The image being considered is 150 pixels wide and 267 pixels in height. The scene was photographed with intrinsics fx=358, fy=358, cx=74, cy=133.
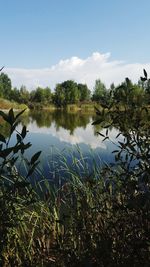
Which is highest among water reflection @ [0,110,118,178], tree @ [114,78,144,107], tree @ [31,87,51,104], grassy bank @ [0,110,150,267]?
tree @ [31,87,51,104]

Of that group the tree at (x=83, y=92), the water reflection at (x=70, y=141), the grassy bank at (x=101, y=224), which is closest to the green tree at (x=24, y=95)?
the tree at (x=83, y=92)

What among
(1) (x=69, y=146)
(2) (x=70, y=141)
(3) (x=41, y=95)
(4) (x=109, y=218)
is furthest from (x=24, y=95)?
(4) (x=109, y=218)

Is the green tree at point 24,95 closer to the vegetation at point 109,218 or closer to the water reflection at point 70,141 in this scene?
the water reflection at point 70,141

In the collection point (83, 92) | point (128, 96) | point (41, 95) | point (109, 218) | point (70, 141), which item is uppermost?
point (83, 92)

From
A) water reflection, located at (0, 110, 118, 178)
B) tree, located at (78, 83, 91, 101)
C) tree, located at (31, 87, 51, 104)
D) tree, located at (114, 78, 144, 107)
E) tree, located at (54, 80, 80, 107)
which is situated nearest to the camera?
tree, located at (114, 78, 144, 107)

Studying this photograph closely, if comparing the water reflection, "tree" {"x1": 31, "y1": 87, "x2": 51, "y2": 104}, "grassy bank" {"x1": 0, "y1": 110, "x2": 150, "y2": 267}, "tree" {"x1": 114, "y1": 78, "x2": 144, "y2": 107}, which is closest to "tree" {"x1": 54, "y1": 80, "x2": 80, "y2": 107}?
"tree" {"x1": 31, "y1": 87, "x2": 51, "y2": 104}

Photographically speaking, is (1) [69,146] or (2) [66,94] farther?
(2) [66,94]

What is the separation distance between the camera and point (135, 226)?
2.56 meters

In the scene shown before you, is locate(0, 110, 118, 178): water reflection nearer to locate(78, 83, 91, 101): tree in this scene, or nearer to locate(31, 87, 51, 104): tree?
locate(31, 87, 51, 104): tree

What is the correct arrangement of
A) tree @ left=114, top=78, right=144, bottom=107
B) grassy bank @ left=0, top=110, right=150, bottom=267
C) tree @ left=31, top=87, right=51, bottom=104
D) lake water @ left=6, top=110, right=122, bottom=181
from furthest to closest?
tree @ left=31, top=87, right=51, bottom=104, lake water @ left=6, top=110, right=122, bottom=181, tree @ left=114, top=78, right=144, bottom=107, grassy bank @ left=0, top=110, right=150, bottom=267

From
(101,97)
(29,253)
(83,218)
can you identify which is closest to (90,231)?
(83,218)

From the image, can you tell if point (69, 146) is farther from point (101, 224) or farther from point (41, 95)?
point (41, 95)

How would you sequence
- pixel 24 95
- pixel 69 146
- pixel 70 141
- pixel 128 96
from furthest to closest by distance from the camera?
pixel 24 95
pixel 70 141
pixel 69 146
pixel 128 96

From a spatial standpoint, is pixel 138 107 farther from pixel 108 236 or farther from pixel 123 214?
pixel 108 236
